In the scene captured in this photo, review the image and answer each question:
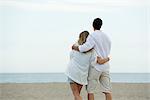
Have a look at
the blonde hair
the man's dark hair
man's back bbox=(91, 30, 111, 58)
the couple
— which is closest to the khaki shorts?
the couple

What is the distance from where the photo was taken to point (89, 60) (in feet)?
19.3

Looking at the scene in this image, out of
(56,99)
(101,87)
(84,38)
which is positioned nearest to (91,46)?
(84,38)

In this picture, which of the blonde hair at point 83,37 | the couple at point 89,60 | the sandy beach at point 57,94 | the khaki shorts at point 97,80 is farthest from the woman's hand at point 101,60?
the sandy beach at point 57,94

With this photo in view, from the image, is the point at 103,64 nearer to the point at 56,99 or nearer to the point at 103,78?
the point at 103,78

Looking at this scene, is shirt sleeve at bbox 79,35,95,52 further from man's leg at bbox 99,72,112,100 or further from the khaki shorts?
man's leg at bbox 99,72,112,100

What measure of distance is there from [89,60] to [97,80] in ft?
0.95

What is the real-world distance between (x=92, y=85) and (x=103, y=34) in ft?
2.22

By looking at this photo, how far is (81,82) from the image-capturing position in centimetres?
585

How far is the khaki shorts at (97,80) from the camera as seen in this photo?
19.3 ft

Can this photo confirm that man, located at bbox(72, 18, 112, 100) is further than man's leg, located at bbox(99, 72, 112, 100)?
No

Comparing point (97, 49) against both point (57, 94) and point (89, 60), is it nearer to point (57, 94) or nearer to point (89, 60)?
point (89, 60)

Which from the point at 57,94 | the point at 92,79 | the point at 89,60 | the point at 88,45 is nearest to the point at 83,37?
the point at 88,45

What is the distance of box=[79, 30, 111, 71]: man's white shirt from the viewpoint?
5800 millimetres

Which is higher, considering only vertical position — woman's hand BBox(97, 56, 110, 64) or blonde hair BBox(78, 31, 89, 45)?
blonde hair BBox(78, 31, 89, 45)
